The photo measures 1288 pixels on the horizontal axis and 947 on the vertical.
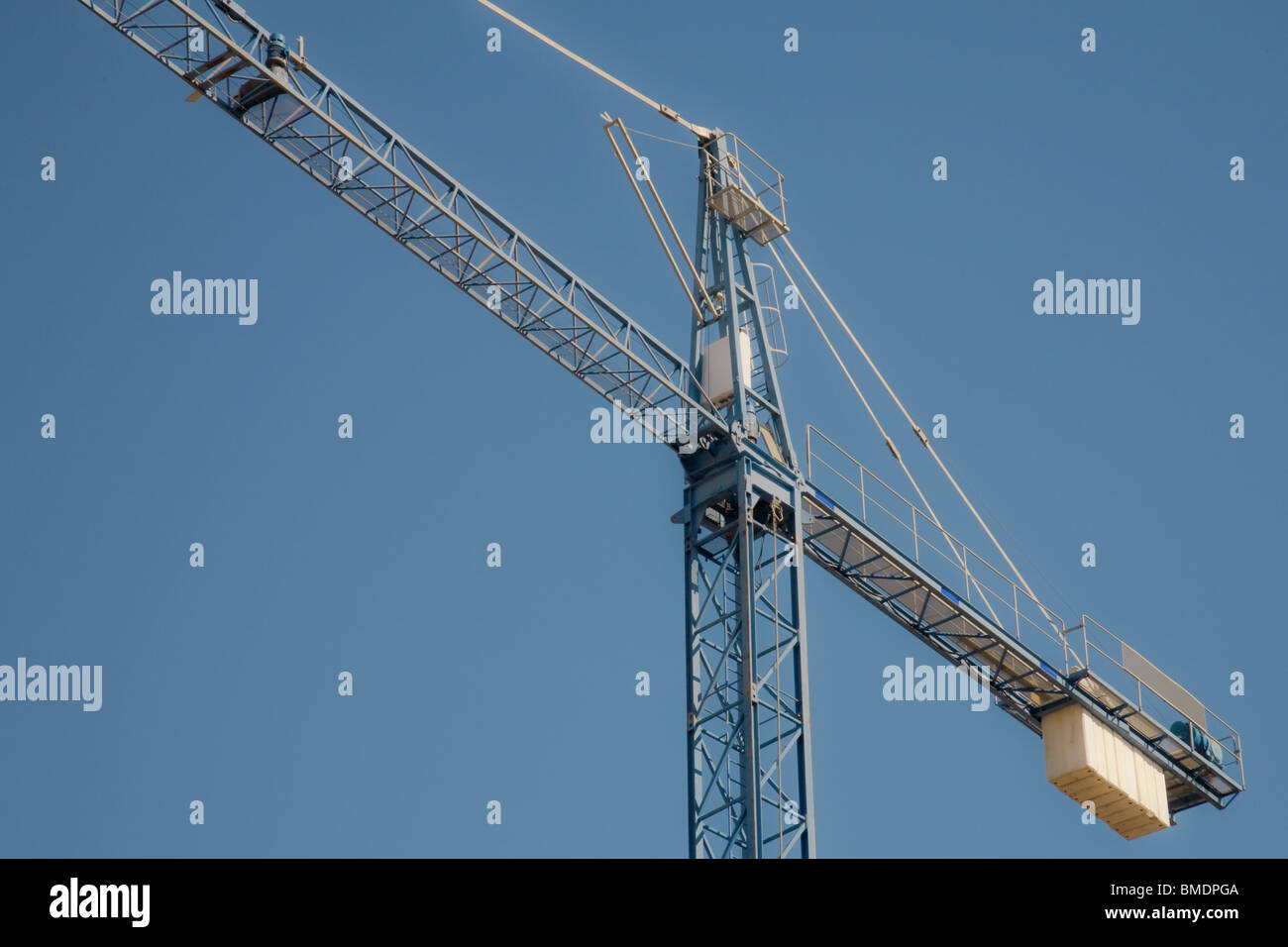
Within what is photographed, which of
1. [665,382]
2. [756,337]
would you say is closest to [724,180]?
[756,337]

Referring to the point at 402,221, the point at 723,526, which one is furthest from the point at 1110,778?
the point at 402,221

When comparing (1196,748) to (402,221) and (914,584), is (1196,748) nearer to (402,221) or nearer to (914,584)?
(914,584)

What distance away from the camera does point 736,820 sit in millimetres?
35500

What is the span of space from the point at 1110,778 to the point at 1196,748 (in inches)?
133

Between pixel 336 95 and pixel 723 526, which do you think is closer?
pixel 336 95

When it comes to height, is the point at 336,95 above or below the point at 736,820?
above

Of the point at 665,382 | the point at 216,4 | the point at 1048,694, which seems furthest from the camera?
the point at 1048,694

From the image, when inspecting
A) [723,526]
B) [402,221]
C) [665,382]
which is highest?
[402,221]
